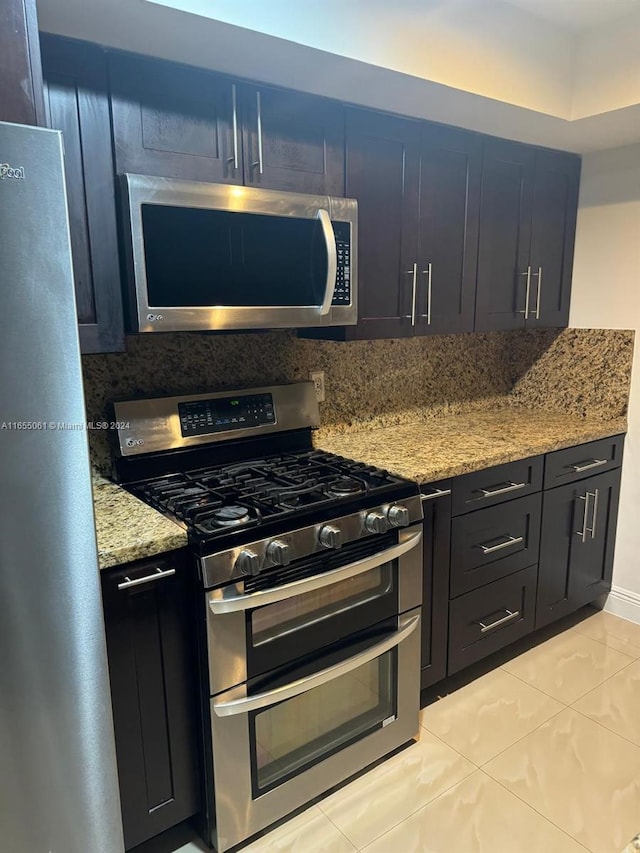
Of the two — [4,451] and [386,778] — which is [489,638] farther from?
[4,451]

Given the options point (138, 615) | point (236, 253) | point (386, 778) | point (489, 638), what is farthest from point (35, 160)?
point (489, 638)

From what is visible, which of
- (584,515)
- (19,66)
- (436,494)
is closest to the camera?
(19,66)

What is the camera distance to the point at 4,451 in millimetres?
1059

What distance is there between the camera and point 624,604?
291cm

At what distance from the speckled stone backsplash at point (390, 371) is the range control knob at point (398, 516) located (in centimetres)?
74

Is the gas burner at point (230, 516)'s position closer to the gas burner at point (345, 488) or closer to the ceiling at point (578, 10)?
the gas burner at point (345, 488)

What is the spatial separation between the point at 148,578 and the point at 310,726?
742 mm

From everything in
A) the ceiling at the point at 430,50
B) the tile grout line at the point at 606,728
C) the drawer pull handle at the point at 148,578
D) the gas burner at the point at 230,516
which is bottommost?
the tile grout line at the point at 606,728

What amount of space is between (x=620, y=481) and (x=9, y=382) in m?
2.68

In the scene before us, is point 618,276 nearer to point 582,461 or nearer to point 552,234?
point 552,234

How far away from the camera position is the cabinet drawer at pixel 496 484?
216 cm

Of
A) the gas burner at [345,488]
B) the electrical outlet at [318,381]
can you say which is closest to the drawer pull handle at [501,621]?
the gas burner at [345,488]

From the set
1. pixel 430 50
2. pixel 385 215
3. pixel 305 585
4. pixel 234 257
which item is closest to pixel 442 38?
pixel 430 50

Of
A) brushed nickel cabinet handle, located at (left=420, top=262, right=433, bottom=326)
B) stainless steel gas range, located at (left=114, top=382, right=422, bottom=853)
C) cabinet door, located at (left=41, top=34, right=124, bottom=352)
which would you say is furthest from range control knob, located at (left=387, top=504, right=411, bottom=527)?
cabinet door, located at (left=41, top=34, right=124, bottom=352)
